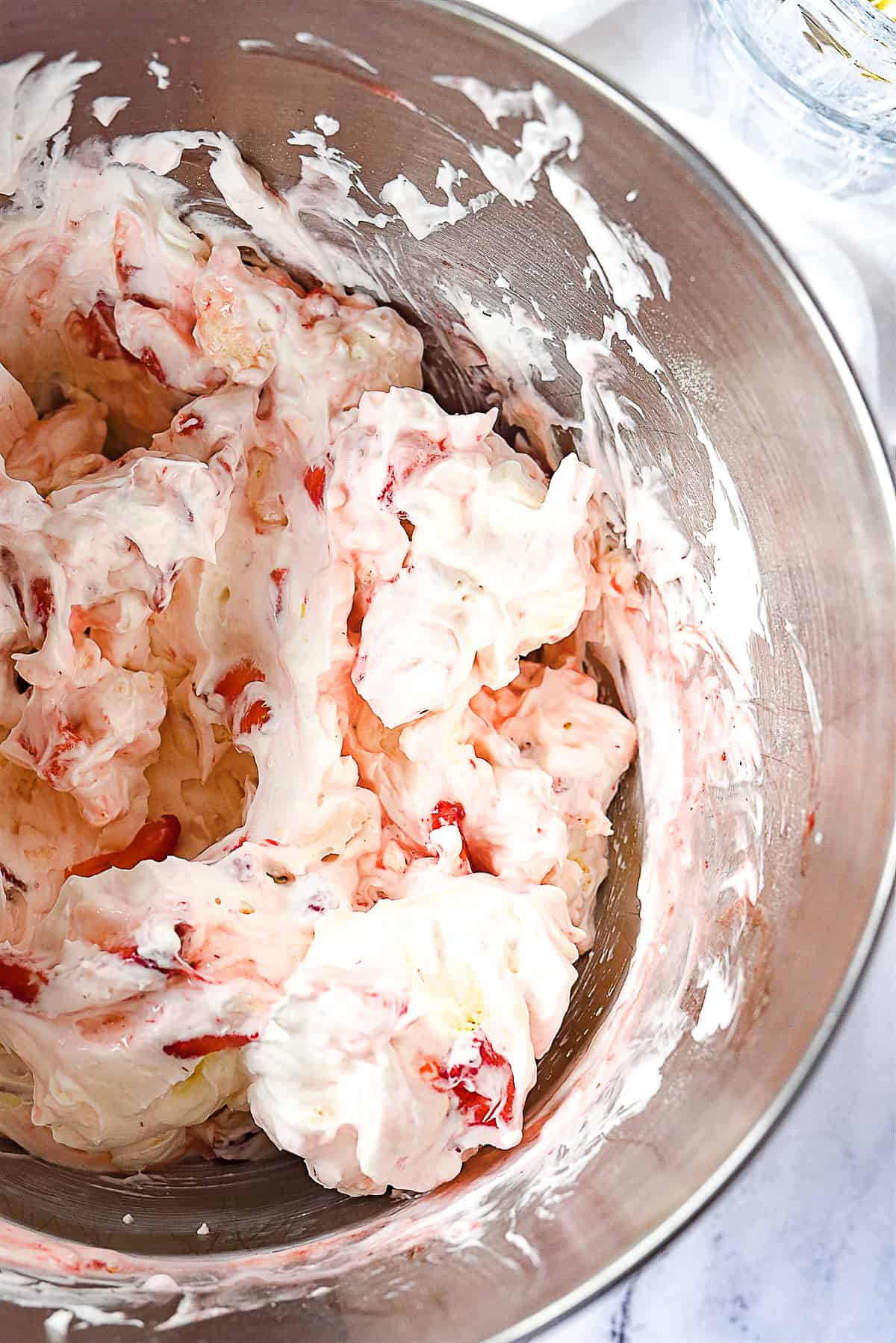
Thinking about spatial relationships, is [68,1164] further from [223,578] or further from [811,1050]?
[811,1050]

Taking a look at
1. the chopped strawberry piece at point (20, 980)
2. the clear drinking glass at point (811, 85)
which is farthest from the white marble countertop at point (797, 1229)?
the chopped strawberry piece at point (20, 980)

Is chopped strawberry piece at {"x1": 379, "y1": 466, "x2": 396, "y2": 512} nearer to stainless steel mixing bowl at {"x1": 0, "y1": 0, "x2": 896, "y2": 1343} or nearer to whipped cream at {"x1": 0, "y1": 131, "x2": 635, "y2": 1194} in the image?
whipped cream at {"x1": 0, "y1": 131, "x2": 635, "y2": 1194}

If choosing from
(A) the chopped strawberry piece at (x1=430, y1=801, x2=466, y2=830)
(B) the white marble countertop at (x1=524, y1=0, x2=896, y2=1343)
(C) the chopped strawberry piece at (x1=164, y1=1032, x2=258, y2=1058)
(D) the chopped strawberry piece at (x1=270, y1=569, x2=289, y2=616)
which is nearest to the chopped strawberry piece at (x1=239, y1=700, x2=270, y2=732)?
(D) the chopped strawberry piece at (x1=270, y1=569, x2=289, y2=616)

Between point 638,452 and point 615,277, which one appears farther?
point 638,452

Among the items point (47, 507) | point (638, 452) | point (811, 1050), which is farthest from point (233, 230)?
point (811, 1050)

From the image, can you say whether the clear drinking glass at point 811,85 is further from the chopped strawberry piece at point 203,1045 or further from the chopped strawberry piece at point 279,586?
the chopped strawberry piece at point 203,1045

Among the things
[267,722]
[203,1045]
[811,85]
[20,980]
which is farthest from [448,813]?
[811,85]
